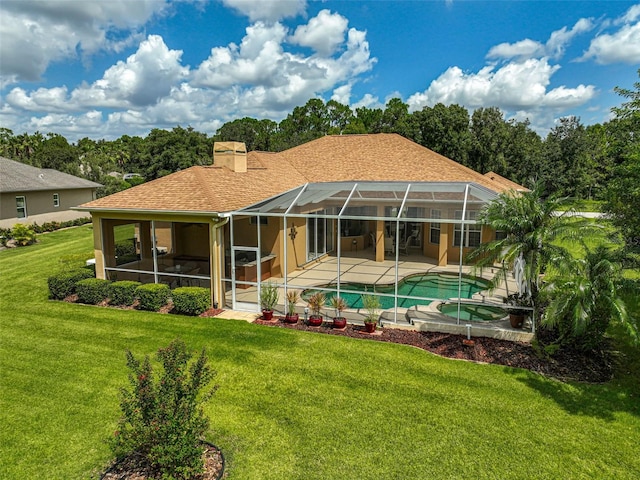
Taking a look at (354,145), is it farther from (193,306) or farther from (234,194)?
(193,306)

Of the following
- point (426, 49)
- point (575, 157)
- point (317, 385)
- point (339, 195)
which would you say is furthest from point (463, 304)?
point (575, 157)

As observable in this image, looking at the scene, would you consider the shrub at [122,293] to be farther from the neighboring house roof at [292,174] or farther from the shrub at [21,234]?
the shrub at [21,234]

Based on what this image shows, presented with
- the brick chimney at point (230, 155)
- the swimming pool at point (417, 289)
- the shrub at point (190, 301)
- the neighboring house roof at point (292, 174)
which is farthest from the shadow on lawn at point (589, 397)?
the brick chimney at point (230, 155)

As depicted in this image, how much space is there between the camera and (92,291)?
47.1 feet

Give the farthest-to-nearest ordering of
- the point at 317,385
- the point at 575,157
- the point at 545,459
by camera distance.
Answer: the point at 575,157
the point at 317,385
the point at 545,459

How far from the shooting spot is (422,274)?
18.4 meters

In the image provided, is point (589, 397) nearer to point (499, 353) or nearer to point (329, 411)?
point (499, 353)

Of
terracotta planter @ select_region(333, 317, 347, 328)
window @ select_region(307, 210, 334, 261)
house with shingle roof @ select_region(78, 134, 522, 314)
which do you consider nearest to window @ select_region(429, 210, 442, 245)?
house with shingle roof @ select_region(78, 134, 522, 314)

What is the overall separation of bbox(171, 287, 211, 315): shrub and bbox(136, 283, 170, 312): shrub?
56 centimetres

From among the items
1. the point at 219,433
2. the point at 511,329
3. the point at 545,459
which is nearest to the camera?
the point at 545,459

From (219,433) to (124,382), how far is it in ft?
10.2

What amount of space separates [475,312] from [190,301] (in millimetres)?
9356

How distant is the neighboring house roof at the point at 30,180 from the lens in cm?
2892

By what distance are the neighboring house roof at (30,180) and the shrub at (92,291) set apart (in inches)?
722
